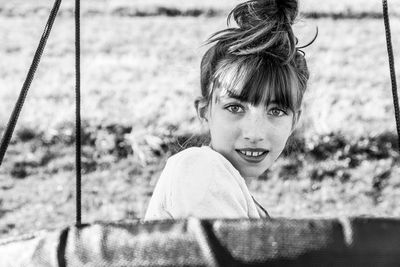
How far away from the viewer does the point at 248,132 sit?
129 cm

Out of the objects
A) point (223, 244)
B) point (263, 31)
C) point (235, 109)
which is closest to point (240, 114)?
point (235, 109)

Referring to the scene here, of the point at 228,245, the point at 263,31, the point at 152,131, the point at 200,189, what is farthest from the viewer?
the point at 152,131

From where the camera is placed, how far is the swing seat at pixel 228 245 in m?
0.78

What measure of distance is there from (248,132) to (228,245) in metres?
0.52

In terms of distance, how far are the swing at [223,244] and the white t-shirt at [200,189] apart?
286 millimetres

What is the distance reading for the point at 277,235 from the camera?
0.79 meters

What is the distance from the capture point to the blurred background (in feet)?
9.59

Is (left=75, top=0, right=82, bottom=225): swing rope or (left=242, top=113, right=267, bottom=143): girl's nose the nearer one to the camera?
(left=242, top=113, right=267, bottom=143): girl's nose

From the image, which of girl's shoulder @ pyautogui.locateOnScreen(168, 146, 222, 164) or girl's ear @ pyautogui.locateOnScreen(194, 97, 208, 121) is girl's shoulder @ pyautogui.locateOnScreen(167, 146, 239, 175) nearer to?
girl's shoulder @ pyautogui.locateOnScreen(168, 146, 222, 164)

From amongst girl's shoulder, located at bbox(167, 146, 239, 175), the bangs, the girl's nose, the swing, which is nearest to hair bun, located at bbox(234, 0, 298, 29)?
the bangs

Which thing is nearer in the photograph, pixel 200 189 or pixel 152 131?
pixel 200 189

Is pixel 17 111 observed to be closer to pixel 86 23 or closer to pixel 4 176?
pixel 4 176

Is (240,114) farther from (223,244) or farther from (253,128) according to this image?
(223,244)

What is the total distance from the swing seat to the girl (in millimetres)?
305
